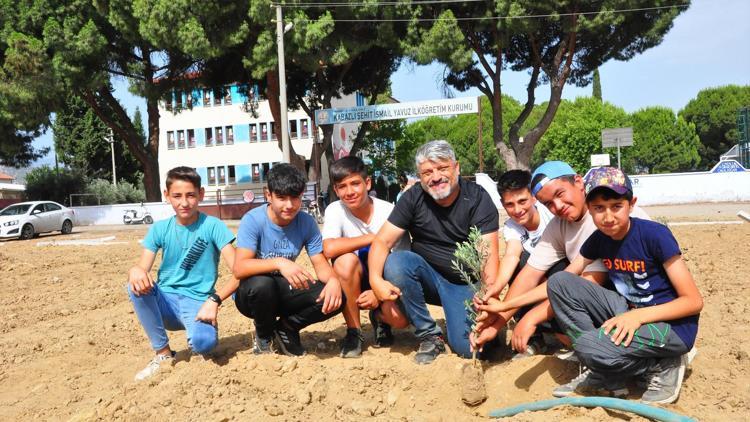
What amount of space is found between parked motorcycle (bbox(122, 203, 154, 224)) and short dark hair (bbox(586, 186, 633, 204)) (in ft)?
94.0

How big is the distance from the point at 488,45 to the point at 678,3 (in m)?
7.10

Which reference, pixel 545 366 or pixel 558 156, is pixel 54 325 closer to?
pixel 545 366

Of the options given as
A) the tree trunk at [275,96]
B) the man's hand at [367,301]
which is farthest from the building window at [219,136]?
the man's hand at [367,301]

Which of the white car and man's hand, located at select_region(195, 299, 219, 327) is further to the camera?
the white car

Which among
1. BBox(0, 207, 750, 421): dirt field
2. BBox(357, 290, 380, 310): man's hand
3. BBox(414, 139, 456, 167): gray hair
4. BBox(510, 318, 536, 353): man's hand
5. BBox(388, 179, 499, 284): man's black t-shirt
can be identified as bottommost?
BBox(0, 207, 750, 421): dirt field

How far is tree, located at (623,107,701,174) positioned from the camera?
172ft

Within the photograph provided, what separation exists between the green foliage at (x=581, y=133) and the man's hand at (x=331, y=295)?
51074 millimetres

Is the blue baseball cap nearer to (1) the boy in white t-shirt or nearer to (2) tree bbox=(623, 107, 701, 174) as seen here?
(1) the boy in white t-shirt

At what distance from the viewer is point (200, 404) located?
3049 mm

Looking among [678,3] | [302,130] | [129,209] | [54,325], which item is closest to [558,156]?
[302,130]

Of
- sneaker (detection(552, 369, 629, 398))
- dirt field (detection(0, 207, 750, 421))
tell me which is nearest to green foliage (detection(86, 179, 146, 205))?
dirt field (detection(0, 207, 750, 421))

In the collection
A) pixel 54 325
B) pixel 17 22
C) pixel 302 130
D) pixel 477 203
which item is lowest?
pixel 54 325

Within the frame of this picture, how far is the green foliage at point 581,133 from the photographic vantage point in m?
52.1

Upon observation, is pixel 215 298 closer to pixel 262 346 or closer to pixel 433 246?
pixel 262 346
